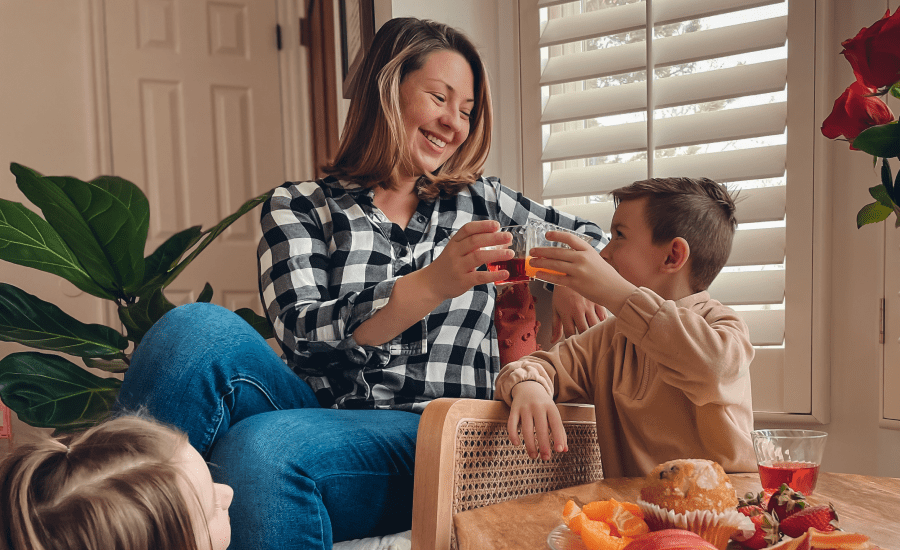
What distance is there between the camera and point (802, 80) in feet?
4.50

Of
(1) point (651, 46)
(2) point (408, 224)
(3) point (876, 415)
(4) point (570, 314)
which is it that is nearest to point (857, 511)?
(4) point (570, 314)

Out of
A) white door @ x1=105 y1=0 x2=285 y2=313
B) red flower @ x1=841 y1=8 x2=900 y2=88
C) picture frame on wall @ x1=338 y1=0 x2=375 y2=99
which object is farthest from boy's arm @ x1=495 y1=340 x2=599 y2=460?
white door @ x1=105 y1=0 x2=285 y2=313

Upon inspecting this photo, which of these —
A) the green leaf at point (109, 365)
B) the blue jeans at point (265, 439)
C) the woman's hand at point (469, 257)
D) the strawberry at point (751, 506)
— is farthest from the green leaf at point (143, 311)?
the strawberry at point (751, 506)

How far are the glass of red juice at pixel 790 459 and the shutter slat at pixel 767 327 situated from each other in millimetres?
679

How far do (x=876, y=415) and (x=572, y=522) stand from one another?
1049 millimetres

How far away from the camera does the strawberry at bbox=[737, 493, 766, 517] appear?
60 cm

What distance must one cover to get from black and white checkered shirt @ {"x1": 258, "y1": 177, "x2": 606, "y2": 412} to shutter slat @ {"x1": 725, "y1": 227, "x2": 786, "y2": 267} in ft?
1.10

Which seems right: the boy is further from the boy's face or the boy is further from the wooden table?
the wooden table

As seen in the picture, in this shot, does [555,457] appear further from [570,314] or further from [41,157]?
[41,157]

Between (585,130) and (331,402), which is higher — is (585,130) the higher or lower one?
the higher one

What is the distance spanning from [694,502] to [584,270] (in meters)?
0.43

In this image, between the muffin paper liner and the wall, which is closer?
the muffin paper liner

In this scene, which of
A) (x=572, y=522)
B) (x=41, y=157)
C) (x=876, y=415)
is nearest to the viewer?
(x=572, y=522)

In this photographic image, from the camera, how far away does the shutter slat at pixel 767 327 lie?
55.1 inches
